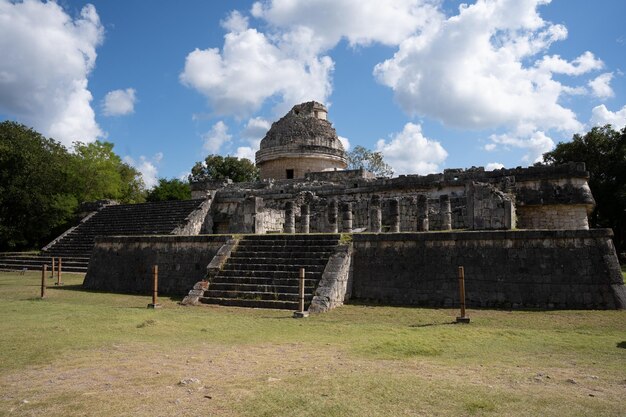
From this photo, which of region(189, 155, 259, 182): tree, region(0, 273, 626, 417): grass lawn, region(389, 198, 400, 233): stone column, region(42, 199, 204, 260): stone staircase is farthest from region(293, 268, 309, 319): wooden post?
region(189, 155, 259, 182): tree

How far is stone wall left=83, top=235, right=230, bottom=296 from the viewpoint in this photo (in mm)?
13328

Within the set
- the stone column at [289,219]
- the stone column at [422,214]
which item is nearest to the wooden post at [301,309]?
the stone column at [422,214]

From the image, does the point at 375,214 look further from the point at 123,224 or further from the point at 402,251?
the point at 123,224

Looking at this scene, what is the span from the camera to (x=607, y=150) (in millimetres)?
29406

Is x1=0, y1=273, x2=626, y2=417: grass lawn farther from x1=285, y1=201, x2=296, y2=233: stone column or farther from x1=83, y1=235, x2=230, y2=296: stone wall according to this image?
x1=285, y1=201, x2=296, y2=233: stone column

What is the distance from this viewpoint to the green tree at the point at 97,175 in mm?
29953

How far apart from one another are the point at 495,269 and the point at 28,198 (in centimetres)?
2355

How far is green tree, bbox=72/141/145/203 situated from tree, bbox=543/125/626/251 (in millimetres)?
28227

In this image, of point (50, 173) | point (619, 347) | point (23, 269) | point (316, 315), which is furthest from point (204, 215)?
point (619, 347)

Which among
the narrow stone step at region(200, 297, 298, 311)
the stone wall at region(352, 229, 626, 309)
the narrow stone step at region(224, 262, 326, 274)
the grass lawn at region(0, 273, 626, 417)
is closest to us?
the grass lawn at region(0, 273, 626, 417)

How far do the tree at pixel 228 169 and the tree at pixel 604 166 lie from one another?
25.9m

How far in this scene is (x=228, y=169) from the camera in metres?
46.5

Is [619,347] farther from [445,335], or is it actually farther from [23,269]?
[23,269]

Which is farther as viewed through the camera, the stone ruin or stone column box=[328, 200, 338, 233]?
stone column box=[328, 200, 338, 233]
